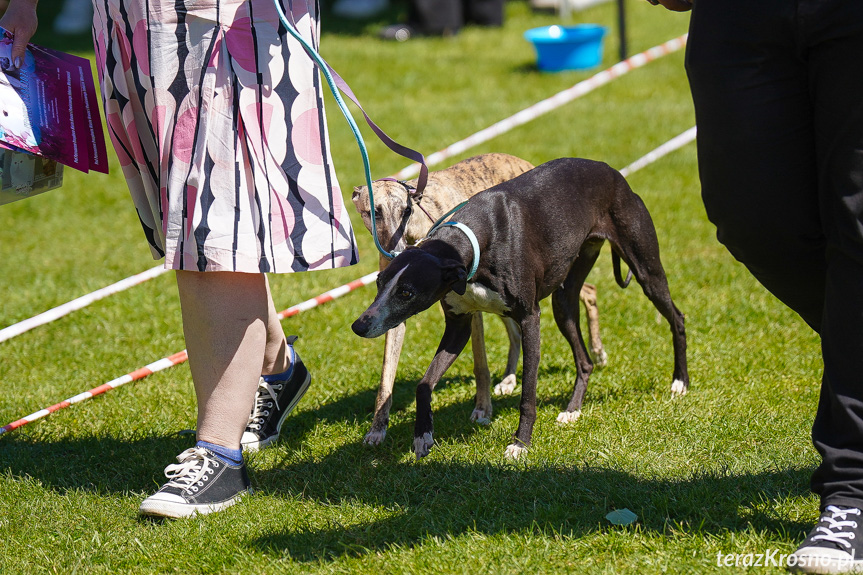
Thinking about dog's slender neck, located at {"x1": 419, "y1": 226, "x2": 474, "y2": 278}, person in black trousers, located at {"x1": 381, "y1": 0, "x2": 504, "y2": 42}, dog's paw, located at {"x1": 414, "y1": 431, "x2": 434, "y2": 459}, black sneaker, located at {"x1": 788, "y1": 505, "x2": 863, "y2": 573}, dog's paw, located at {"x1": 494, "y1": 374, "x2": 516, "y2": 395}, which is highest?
person in black trousers, located at {"x1": 381, "y1": 0, "x2": 504, "y2": 42}

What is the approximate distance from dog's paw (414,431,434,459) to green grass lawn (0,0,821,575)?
0.05 m

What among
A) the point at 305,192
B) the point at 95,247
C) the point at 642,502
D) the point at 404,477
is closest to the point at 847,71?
the point at 642,502

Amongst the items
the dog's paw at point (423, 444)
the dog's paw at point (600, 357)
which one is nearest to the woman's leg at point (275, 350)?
the dog's paw at point (423, 444)

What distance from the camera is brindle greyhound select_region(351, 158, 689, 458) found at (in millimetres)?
3338

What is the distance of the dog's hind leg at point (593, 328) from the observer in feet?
15.5

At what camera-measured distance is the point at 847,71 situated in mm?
2420

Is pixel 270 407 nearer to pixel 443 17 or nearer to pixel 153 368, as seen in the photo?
pixel 153 368

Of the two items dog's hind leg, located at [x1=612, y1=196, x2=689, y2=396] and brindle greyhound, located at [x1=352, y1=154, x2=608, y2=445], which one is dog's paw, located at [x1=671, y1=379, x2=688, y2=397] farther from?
brindle greyhound, located at [x1=352, y1=154, x2=608, y2=445]

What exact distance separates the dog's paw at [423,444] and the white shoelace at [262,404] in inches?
26.4

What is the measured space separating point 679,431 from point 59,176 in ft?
8.57

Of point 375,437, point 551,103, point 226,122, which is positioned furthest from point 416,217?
point 551,103

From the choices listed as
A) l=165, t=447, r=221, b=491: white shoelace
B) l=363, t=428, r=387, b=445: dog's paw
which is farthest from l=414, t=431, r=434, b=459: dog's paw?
l=165, t=447, r=221, b=491: white shoelace

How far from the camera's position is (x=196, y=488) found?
3266 millimetres

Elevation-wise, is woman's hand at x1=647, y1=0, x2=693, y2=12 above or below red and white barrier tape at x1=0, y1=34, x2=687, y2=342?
above
